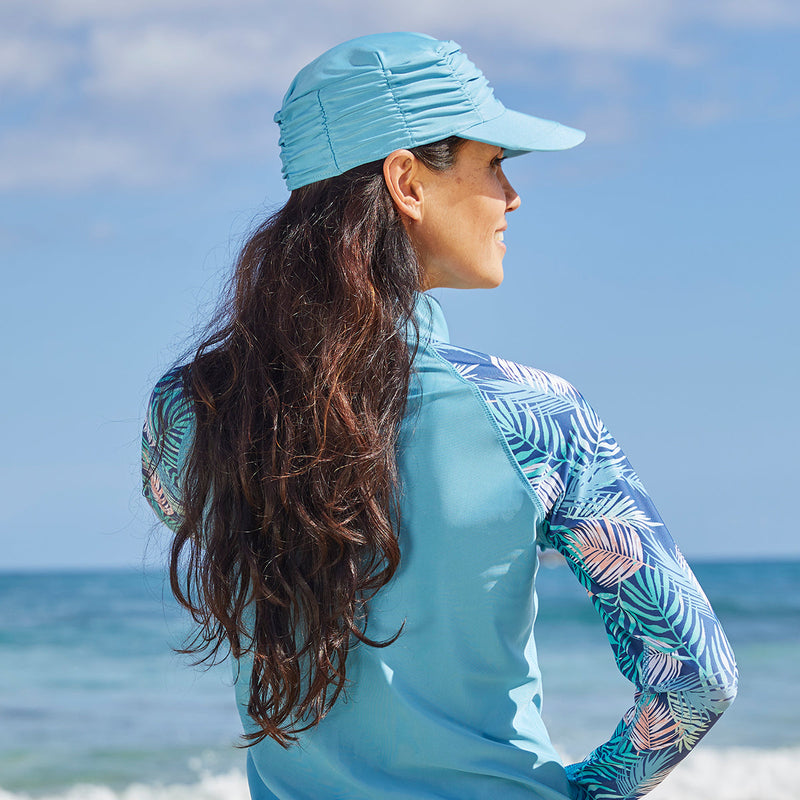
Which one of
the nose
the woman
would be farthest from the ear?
the nose

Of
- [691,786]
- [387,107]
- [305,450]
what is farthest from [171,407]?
[691,786]

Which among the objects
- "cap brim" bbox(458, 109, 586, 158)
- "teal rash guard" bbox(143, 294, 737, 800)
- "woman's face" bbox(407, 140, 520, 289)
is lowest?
"teal rash guard" bbox(143, 294, 737, 800)

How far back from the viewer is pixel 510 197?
1304mm

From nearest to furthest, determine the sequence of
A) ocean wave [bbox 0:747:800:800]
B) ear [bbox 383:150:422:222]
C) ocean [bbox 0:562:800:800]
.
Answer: ear [bbox 383:150:422:222], ocean wave [bbox 0:747:800:800], ocean [bbox 0:562:800:800]

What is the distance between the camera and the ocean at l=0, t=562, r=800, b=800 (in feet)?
21.5

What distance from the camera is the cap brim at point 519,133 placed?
1232 millimetres

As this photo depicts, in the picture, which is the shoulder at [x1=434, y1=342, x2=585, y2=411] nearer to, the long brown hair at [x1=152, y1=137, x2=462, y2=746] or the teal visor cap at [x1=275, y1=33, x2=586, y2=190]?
the long brown hair at [x1=152, y1=137, x2=462, y2=746]

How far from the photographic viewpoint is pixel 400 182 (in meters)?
1.21

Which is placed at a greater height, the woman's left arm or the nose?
the nose

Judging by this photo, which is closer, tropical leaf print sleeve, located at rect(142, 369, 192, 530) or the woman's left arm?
the woman's left arm

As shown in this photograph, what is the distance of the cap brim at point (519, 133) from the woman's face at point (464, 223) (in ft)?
0.08

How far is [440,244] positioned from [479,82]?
0.22m

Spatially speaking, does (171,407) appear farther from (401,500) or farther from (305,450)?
(401,500)

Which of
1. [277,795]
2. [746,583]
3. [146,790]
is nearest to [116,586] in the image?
[746,583]
